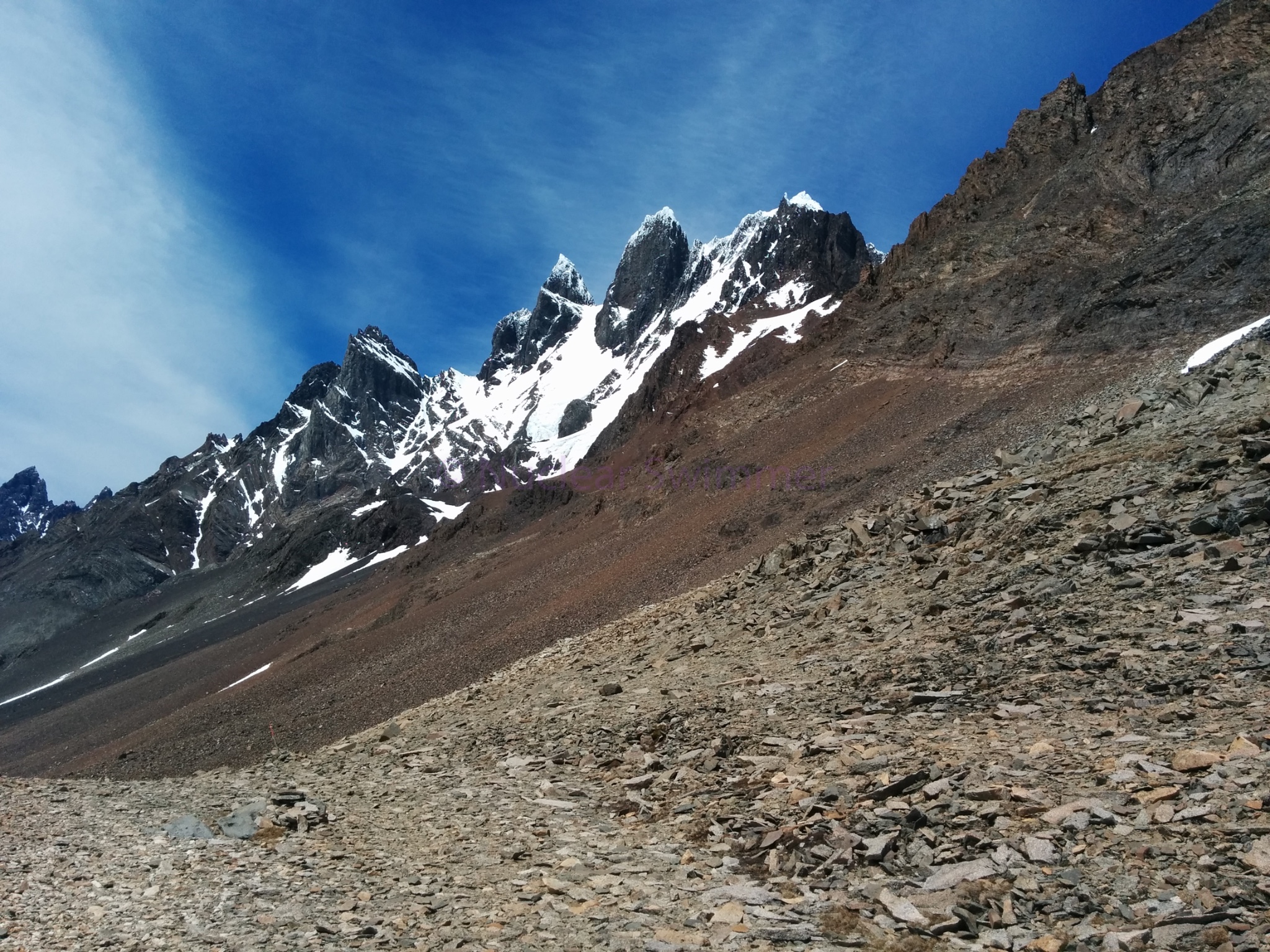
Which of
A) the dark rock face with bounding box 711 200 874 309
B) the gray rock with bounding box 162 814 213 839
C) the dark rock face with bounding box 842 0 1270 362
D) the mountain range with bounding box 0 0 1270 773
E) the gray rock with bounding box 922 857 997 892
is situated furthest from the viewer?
the dark rock face with bounding box 711 200 874 309

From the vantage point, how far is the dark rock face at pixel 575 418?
570 ft

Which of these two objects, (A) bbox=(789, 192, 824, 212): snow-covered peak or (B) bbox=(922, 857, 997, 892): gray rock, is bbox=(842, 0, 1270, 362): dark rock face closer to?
(B) bbox=(922, 857, 997, 892): gray rock

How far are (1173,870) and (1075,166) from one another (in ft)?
204

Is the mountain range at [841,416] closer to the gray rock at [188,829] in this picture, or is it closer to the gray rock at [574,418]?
the gray rock at [188,829]

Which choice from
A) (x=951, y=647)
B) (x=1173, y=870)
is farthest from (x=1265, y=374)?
(x=1173, y=870)

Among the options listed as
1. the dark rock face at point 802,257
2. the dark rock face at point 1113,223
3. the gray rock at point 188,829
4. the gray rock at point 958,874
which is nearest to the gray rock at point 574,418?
the dark rock face at point 802,257

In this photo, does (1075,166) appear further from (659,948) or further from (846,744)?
(659,948)

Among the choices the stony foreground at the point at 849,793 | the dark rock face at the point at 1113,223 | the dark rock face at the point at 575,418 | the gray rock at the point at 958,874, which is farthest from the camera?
the dark rock face at the point at 575,418

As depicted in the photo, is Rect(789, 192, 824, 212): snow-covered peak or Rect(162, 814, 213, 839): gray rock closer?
Rect(162, 814, 213, 839): gray rock

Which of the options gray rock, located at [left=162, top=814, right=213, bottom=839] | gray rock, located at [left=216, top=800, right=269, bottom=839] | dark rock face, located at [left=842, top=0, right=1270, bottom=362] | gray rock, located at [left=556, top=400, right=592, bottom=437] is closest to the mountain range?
dark rock face, located at [left=842, top=0, right=1270, bottom=362]

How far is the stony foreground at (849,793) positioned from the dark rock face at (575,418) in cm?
15667

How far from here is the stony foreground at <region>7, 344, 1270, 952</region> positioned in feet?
20.5

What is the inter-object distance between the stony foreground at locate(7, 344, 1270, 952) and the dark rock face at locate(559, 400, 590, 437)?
514 feet

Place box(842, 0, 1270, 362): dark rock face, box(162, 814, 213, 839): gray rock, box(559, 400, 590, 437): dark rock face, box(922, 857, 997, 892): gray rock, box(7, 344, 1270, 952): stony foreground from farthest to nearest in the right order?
box(559, 400, 590, 437): dark rock face → box(842, 0, 1270, 362): dark rock face → box(162, 814, 213, 839): gray rock → box(922, 857, 997, 892): gray rock → box(7, 344, 1270, 952): stony foreground
